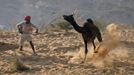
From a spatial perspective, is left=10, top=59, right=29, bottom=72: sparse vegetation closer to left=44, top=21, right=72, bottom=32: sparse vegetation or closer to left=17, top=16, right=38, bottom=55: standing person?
left=17, top=16, right=38, bottom=55: standing person

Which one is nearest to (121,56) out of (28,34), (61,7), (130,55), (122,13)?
(130,55)

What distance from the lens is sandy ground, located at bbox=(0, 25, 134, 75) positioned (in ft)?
44.9

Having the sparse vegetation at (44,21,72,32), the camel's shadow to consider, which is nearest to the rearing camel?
the camel's shadow

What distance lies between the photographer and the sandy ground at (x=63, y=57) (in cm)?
1368

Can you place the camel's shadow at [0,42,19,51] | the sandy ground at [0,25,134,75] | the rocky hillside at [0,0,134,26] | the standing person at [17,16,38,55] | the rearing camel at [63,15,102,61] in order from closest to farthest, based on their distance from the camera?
the sandy ground at [0,25,134,75], the rearing camel at [63,15,102,61], the standing person at [17,16,38,55], the camel's shadow at [0,42,19,51], the rocky hillside at [0,0,134,26]

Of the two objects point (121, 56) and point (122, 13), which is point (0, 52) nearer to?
point (121, 56)

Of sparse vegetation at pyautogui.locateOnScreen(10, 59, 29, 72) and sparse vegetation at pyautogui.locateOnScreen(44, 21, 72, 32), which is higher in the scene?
sparse vegetation at pyautogui.locateOnScreen(44, 21, 72, 32)

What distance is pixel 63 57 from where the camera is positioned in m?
15.8

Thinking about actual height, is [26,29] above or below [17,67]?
above

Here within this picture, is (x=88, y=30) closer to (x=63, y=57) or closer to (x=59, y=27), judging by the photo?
(x=63, y=57)

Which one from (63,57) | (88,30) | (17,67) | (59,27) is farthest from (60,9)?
(17,67)

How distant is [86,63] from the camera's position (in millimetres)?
14578

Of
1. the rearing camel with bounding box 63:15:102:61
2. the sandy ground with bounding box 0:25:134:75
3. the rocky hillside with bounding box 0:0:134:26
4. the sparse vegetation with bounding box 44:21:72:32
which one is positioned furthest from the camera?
the rocky hillside with bounding box 0:0:134:26

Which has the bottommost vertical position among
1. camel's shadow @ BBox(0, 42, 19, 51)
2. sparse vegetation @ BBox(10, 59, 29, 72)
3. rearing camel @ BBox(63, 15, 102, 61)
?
sparse vegetation @ BBox(10, 59, 29, 72)
